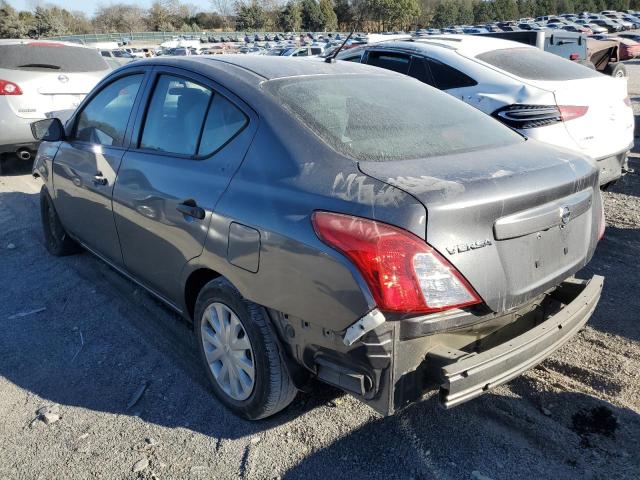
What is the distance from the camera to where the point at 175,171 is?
2.94m

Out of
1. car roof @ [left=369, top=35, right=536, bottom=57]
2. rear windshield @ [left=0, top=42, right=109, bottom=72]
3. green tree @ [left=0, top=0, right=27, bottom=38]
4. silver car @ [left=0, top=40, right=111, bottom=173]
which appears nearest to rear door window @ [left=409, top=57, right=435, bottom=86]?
car roof @ [left=369, top=35, right=536, bottom=57]

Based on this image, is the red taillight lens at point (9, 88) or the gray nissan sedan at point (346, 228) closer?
the gray nissan sedan at point (346, 228)

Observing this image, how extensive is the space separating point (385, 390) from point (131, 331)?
2194 millimetres

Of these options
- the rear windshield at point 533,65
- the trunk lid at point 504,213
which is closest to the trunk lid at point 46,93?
the rear windshield at point 533,65

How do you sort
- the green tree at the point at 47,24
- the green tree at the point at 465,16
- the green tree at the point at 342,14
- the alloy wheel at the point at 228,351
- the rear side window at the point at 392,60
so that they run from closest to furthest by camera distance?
the alloy wheel at the point at 228,351 < the rear side window at the point at 392,60 < the green tree at the point at 47,24 < the green tree at the point at 465,16 < the green tree at the point at 342,14

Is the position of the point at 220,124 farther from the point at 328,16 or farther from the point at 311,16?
the point at 311,16

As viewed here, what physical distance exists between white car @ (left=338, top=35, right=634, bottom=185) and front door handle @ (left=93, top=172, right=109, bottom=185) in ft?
11.5

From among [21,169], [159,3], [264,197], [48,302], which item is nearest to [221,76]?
[264,197]

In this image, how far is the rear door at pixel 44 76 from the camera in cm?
717

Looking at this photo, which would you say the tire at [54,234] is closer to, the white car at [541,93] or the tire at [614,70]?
the white car at [541,93]

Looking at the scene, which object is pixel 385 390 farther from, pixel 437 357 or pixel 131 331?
pixel 131 331

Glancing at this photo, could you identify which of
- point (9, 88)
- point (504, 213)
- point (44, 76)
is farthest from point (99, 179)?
point (44, 76)

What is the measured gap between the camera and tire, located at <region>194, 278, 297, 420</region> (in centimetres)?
249

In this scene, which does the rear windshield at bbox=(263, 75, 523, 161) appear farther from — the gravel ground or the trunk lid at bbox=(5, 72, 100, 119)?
the trunk lid at bbox=(5, 72, 100, 119)
